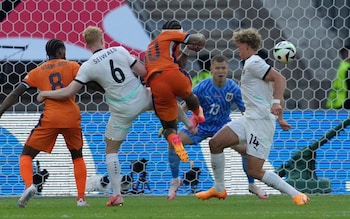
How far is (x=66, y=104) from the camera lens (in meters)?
10.3

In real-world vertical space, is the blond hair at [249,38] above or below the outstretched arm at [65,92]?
above

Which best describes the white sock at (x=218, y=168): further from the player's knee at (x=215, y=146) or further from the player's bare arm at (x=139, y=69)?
the player's bare arm at (x=139, y=69)

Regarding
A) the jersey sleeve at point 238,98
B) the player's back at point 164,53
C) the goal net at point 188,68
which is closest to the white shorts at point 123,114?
the player's back at point 164,53

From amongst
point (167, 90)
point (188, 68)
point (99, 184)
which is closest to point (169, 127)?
point (167, 90)

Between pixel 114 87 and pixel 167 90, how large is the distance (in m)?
0.53

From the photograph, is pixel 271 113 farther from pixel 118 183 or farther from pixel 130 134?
pixel 130 134

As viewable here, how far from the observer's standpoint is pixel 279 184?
9.72 m

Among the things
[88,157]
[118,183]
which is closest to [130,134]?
[88,157]

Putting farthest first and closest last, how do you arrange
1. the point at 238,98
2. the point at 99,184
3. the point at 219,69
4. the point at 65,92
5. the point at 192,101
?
1. the point at 99,184
2. the point at 238,98
3. the point at 219,69
4. the point at 192,101
5. the point at 65,92

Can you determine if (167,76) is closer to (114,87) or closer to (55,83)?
(114,87)

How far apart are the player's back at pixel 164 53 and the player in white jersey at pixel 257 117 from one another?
0.70 metres

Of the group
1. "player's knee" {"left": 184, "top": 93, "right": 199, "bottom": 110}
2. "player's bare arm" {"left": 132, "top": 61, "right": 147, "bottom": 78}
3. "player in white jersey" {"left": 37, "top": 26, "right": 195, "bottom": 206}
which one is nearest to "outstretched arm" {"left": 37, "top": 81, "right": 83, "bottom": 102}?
"player in white jersey" {"left": 37, "top": 26, "right": 195, "bottom": 206}

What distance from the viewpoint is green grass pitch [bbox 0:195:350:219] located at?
8.60 m

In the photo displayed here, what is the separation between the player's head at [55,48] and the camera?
33.3ft
